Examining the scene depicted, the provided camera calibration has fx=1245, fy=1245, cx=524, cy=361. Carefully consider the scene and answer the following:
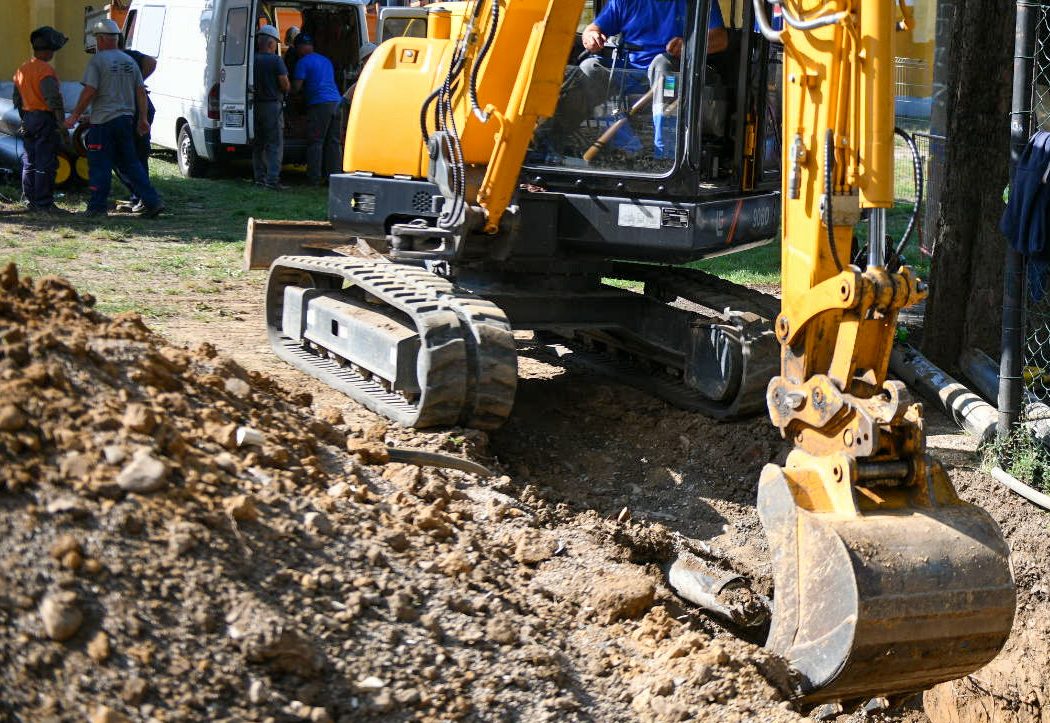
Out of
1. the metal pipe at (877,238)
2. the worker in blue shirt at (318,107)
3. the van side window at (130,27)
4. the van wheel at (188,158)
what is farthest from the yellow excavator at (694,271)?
the van side window at (130,27)

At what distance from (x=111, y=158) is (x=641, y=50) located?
8.38 metres

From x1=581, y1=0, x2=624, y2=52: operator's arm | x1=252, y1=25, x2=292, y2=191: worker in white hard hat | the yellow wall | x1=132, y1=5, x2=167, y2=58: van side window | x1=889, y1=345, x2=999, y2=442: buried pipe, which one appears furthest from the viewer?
the yellow wall

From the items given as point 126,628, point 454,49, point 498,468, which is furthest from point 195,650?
point 454,49

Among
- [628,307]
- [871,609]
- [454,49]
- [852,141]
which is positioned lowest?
[871,609]

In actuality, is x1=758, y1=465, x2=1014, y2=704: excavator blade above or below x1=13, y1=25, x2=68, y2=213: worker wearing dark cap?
below

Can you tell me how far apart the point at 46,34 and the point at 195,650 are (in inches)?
438

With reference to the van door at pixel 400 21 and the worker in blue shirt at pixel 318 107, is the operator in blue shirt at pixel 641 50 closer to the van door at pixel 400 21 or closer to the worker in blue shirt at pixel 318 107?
the van door at pixel 400 21

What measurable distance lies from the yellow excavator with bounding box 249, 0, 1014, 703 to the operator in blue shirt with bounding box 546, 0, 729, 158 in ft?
0.07

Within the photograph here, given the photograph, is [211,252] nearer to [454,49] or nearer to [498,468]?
[454,49]

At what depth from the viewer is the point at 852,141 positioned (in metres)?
4.63

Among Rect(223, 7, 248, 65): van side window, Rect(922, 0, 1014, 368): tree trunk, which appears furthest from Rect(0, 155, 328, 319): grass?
Rect(922, 0, 1014, 368): tree trunk

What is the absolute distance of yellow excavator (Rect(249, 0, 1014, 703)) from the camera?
434 centimetres

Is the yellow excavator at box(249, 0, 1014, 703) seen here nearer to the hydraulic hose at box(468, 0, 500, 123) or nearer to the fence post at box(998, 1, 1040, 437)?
the hydraulic hose at box(468, 0, 500, 123)

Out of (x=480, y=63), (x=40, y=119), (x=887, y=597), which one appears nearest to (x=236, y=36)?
(x=40, y=119)
